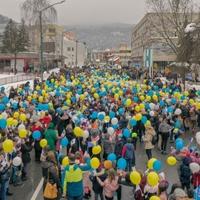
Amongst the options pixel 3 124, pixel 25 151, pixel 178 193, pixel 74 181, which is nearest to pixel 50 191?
pixel 74 181

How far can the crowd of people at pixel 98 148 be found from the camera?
8883 mm

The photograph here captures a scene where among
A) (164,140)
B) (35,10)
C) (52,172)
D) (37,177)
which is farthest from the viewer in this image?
(35,10)

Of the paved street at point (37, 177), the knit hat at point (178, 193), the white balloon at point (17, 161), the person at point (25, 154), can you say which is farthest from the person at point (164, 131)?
the knit hat at point (178, 193)

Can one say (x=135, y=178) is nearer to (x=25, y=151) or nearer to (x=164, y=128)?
(x=25, y=151)

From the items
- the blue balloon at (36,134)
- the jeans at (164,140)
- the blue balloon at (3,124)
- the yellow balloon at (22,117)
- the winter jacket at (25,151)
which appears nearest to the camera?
the winter jacket at (25,151)

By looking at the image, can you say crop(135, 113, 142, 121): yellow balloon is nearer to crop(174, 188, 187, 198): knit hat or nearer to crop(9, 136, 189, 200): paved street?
crop(9, 136, 189, 200): paved street

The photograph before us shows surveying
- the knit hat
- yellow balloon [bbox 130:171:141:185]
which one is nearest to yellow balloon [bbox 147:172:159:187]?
yellow balloon [bbox 130:171:141:185]

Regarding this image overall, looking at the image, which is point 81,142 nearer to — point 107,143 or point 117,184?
point 107,143

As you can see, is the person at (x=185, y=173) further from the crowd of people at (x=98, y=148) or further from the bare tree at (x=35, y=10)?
the bare tree at (x=35, y=10)

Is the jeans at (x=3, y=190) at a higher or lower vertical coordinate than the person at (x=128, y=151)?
lower

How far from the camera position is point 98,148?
10477 millimetres

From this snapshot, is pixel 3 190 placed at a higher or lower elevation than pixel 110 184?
lower

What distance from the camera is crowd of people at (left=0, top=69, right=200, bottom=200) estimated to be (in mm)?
8883

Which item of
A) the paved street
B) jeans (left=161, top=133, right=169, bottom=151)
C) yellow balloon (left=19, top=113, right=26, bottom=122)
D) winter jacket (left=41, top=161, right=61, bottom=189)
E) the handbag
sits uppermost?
yellow balloon (left=19, top=113, right=26, bottom=122)
